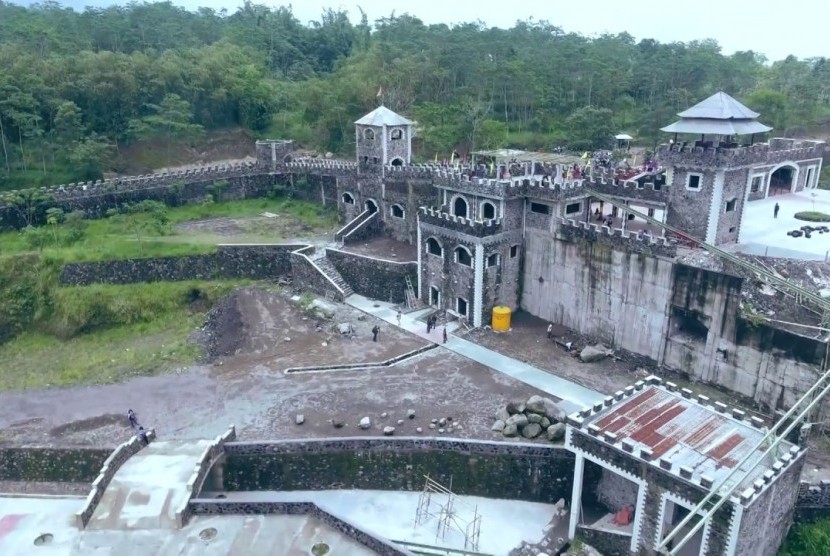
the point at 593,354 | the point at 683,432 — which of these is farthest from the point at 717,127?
the point at 683,432

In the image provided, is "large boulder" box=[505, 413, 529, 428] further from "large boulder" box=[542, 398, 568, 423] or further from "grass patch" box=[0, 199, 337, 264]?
"grass patch" box=[0, 199, 337, 264]

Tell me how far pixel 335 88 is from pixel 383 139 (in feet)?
58.6

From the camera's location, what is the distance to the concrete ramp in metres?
18.0

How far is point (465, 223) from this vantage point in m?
28.1

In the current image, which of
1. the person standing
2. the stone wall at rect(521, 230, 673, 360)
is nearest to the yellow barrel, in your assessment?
the stone wall at rect(521, 230, 673, 360)

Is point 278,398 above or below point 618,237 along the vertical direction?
below

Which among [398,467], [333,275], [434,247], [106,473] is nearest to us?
[106,473]

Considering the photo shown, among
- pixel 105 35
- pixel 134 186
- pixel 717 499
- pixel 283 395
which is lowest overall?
pixel 283 395

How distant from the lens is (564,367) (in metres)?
25.5

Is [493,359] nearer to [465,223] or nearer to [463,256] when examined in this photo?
[463,256]

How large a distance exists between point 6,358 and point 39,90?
21.7 m

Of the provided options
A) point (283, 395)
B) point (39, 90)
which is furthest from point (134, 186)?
point (283, 395)

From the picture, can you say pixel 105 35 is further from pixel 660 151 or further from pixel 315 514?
pixel 315 514

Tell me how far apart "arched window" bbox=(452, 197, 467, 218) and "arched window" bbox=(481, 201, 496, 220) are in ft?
4.23
